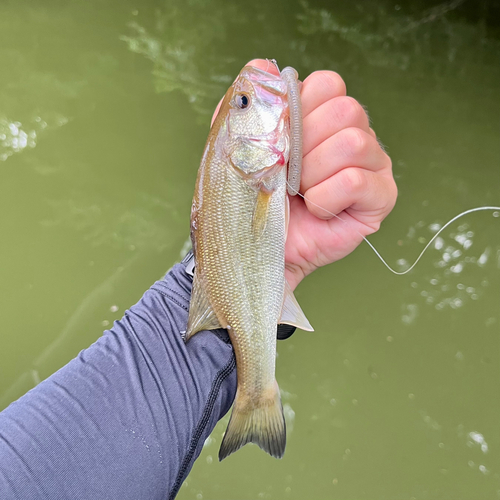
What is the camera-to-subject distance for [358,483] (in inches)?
62.9

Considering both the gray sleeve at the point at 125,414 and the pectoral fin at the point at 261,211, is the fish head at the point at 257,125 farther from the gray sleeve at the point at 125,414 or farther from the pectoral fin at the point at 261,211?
the gray sleeve at the point at 125,414

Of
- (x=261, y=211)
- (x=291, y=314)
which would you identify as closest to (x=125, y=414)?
(x=291, y=314)

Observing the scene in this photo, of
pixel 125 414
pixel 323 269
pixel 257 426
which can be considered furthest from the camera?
pixel 323 269

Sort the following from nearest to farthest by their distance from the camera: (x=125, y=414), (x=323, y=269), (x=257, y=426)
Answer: (x=125, y=414)
(x=257, y=426)
(x=323, y=269)

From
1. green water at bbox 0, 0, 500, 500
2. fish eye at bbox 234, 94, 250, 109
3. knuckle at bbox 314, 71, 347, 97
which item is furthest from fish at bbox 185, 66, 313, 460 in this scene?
green water at bbox 0, 0, 500, 500

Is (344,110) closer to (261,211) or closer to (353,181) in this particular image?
(353,181)

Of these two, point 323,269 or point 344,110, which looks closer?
point 344,110

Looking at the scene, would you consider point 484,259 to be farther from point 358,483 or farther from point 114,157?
point 114,157

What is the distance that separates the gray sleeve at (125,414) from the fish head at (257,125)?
1.35ft

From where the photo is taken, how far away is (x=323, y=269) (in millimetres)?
1763

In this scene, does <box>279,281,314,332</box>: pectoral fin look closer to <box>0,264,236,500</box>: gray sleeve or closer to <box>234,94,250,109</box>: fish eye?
<box>0,264,236,500</box>: gray sleeve

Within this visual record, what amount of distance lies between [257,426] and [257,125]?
2.48 feet

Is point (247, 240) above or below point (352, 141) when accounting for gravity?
below

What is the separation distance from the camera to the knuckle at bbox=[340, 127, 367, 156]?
788mm
